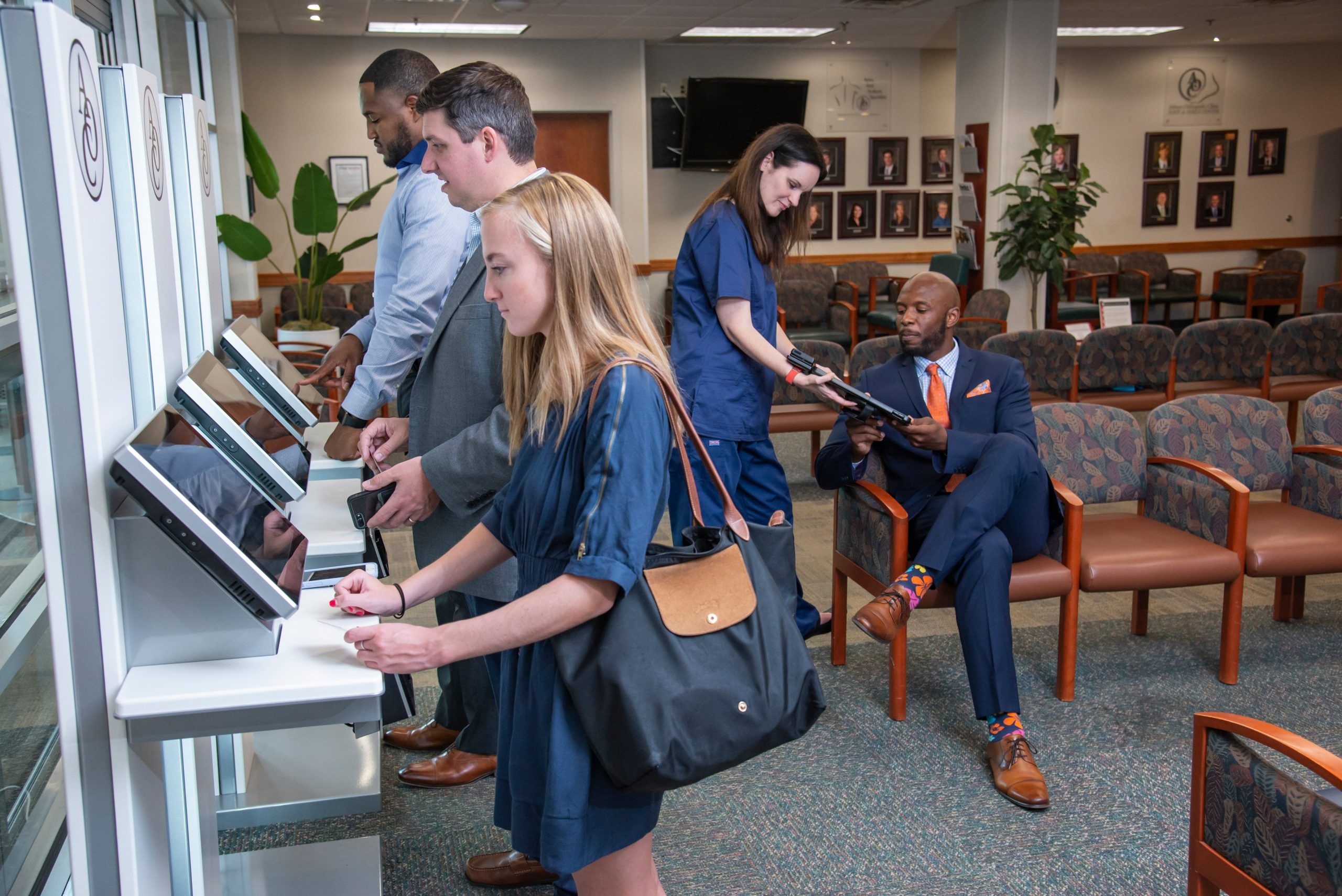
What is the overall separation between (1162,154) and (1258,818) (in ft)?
38.6

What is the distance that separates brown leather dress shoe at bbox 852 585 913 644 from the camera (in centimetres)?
289

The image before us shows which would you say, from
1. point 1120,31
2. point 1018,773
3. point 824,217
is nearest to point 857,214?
point 824,217

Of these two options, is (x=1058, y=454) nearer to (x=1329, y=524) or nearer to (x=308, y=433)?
(x=1329, y=524)

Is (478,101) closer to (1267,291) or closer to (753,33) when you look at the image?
(753,33)

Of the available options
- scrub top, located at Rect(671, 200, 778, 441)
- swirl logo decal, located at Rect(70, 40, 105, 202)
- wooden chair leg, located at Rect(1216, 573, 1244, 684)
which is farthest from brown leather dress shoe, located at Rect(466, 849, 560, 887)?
wooden chair leg, located at Rect(1216, 573, 1244, 684)

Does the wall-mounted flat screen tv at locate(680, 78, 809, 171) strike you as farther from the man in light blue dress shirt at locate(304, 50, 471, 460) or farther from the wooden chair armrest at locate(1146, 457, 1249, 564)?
the man in light blue dress shirt at locate(304, 50, 471, 460)

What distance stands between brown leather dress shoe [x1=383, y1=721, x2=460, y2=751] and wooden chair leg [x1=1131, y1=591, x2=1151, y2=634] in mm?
2289

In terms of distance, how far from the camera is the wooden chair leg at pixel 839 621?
11.4 ft

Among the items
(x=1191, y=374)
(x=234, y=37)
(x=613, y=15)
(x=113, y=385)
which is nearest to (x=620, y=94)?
(x=613, y=15)

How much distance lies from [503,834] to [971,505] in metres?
1.48

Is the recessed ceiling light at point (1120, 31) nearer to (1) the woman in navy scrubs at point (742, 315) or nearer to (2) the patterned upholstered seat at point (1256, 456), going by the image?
(2) the patterned upholstered seat at point (1256, 456)

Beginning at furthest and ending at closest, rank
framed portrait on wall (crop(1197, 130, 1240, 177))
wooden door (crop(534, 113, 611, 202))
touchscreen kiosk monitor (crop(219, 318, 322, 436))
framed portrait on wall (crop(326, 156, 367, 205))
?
1. framed portrait on wall (crop(1197, 130, 1240, 177))
2. wooden door (crop(534, 113, 611, 202))
3. framed portrait on wall (crop(326, 156, 367, 205))
4. touchscreen kiosk monitor (crop(219, 318, 322, 436))

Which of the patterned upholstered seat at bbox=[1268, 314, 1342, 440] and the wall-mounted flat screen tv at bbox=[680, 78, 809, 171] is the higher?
the wall-mounted flat screen tv at bbox=[680, 78, 809, 171]

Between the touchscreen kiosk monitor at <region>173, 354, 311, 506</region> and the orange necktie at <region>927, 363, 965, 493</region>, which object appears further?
the orange necktie at <region>927, 363, 965, 493</region>
